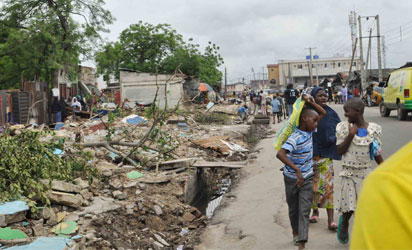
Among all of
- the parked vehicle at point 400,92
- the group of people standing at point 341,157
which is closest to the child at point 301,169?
the group of people standing at point 341,157

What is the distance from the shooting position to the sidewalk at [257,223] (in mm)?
5652

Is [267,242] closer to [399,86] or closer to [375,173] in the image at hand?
[375,173]

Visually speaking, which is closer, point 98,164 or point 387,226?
point 387,226

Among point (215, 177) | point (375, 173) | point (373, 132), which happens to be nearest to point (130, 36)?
point (215, 177)

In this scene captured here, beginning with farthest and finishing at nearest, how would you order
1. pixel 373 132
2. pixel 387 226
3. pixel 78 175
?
1. pixel 78 175
2. pixel 373 132
3. pixel 387 226

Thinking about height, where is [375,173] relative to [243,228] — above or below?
above

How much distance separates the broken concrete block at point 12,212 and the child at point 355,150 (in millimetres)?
3753

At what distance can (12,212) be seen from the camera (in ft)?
19.3

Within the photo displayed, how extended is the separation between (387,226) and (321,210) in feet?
19.1

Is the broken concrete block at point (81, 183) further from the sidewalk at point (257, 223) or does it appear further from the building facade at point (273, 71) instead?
the building facade at point (273, 71)

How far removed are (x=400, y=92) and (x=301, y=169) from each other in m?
14.4

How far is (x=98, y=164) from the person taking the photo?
9.82 meters

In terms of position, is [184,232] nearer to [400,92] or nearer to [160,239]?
[160,239]

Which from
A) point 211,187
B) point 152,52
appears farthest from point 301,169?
point 152,52
